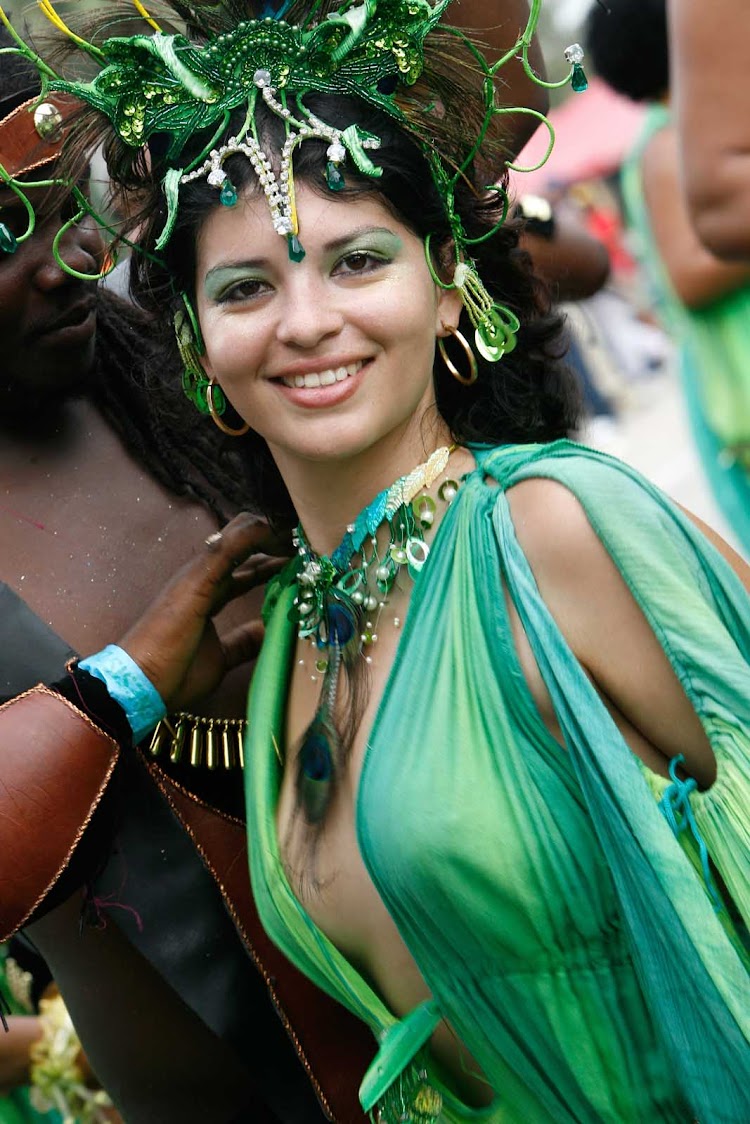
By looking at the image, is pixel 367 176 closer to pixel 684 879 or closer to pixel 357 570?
pixel 357 570

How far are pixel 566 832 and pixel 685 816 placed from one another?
5.6 inches

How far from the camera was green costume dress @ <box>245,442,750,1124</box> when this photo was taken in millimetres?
1490

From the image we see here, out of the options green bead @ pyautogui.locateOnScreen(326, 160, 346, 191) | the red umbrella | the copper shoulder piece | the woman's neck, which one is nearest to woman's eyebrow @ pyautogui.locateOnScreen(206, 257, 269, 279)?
green bead @ pyautogui.locateOnScreen(326, 160, 346, 191)

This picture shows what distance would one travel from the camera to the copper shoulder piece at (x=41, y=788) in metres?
1.96

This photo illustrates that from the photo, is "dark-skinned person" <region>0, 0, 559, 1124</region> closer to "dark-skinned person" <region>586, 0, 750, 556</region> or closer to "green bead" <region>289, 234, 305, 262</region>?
"dark-skinned person" <region>586, 0, 750, 556</region>

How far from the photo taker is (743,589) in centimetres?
163

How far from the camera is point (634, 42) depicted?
2395mm

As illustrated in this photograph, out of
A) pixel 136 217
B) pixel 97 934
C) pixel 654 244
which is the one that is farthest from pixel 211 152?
pixel 97 934

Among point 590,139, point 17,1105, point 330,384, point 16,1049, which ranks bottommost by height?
point 17,1105

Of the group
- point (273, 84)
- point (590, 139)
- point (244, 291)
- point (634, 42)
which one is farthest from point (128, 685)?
point (590, 139)

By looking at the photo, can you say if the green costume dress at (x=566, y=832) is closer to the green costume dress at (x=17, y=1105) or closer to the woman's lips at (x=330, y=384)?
the woman's lips at (x=330, y=384)

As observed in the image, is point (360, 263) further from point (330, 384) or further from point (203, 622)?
point (203, 622)

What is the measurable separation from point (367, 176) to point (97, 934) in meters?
1.28

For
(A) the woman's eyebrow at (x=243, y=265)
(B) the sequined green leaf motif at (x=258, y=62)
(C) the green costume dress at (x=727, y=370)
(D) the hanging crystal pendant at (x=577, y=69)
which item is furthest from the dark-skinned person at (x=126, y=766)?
(C) the green costume dress at (x=727, y=370)
